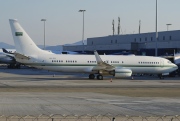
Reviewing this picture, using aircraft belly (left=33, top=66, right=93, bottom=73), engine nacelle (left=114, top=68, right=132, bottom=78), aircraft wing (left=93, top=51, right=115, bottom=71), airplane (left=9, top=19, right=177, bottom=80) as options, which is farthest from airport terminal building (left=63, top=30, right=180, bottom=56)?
aircraft belly (left=33, top=66, right=93, bottom=73)

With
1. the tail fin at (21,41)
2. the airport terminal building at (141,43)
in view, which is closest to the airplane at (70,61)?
the tail fin at (21,41)

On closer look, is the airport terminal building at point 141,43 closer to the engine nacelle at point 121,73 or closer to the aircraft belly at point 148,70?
the aircraft belly at point 148,70

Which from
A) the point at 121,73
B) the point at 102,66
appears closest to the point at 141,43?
the point at 102,66

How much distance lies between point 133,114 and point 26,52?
3306 cm

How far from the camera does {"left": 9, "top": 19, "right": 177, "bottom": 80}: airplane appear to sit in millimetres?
50562

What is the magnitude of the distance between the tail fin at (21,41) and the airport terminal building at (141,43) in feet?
66.8

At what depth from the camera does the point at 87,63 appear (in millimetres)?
52469

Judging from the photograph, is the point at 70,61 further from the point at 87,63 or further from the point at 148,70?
the point at 148,70

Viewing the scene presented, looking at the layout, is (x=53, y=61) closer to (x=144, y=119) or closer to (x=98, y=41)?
(x=144, y=119)

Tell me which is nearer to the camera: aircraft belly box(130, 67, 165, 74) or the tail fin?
the tail fin

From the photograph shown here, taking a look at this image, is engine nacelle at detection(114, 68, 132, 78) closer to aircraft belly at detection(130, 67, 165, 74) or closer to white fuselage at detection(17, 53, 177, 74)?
white fuselage at detection(17, 53, 177, 74)

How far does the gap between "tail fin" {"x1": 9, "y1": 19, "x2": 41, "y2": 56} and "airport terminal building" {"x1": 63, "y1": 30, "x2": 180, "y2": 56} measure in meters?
20.4

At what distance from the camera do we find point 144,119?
17.2 m

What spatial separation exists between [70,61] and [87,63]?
2225mm
